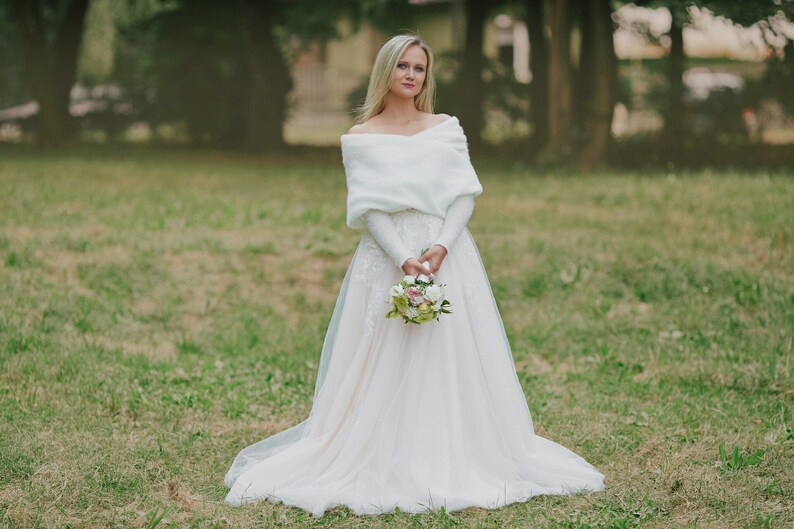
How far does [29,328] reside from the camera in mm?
8703

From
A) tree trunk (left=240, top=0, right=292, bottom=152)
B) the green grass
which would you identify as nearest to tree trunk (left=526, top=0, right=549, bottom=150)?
tree trunk (left=240, top=0, right=292, bottom=152)

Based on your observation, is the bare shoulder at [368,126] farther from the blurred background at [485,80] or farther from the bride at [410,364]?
the blurred background at [485,80]

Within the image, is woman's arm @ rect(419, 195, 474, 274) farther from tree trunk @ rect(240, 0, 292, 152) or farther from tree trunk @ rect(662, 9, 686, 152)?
tree trunk @ rect(240, 0, 292, 152)

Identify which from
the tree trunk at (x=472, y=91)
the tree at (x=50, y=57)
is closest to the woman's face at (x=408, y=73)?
the tree trunk at (x=472, y=91)

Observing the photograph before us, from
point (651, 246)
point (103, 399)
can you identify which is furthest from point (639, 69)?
point (103, 399)

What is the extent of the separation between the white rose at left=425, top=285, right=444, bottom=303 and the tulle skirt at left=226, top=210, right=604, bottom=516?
1.00 ft

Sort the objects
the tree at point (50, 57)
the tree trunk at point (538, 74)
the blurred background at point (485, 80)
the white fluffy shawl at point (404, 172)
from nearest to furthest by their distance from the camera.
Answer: the white fluffy shawl at point (404, 172) → the blurred background at point (485, 80) → the tree trunk at point (538, 74) → the tree at point (50, 57)

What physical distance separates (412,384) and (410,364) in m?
0.10

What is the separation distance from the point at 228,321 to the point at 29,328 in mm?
1685

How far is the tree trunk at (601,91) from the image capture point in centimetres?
Result: 1659

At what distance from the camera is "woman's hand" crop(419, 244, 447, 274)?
523 centimetres

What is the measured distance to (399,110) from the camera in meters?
5.40

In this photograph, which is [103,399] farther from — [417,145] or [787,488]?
[787,488]

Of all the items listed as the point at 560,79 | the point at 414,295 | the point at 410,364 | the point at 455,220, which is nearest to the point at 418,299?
the point at 414,295
